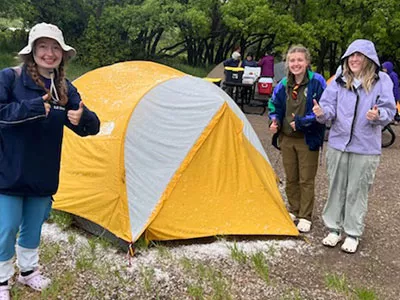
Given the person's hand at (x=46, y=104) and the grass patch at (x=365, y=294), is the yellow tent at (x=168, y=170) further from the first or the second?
the person's hand at (x=46, y=104)

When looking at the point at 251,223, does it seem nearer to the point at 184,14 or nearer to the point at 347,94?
the point at 347,94

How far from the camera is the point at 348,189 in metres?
3.92

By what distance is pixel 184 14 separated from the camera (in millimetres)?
15055

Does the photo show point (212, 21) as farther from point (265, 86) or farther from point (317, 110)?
point (317, 110)

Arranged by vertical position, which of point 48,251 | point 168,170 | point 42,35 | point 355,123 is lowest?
point 48,251

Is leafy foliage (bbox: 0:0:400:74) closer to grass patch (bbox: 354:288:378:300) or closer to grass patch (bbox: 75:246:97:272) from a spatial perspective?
grass patch (bbox: 75:246:97:272)

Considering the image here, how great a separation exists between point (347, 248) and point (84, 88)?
10.0ft

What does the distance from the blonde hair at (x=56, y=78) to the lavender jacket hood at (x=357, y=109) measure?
A: 2.13 metres

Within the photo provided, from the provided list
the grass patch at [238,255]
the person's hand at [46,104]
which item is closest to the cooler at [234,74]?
the grass patch at [238,255]

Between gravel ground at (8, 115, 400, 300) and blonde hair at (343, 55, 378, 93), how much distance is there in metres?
1.49

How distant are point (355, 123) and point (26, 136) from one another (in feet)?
8.56

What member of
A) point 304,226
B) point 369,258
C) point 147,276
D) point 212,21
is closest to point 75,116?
point 147,276

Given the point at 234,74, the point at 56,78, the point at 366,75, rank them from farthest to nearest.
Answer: the point at 234,74 < the point at 366,75 < the point at 56,78

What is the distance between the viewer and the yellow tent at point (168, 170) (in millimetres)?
3832
